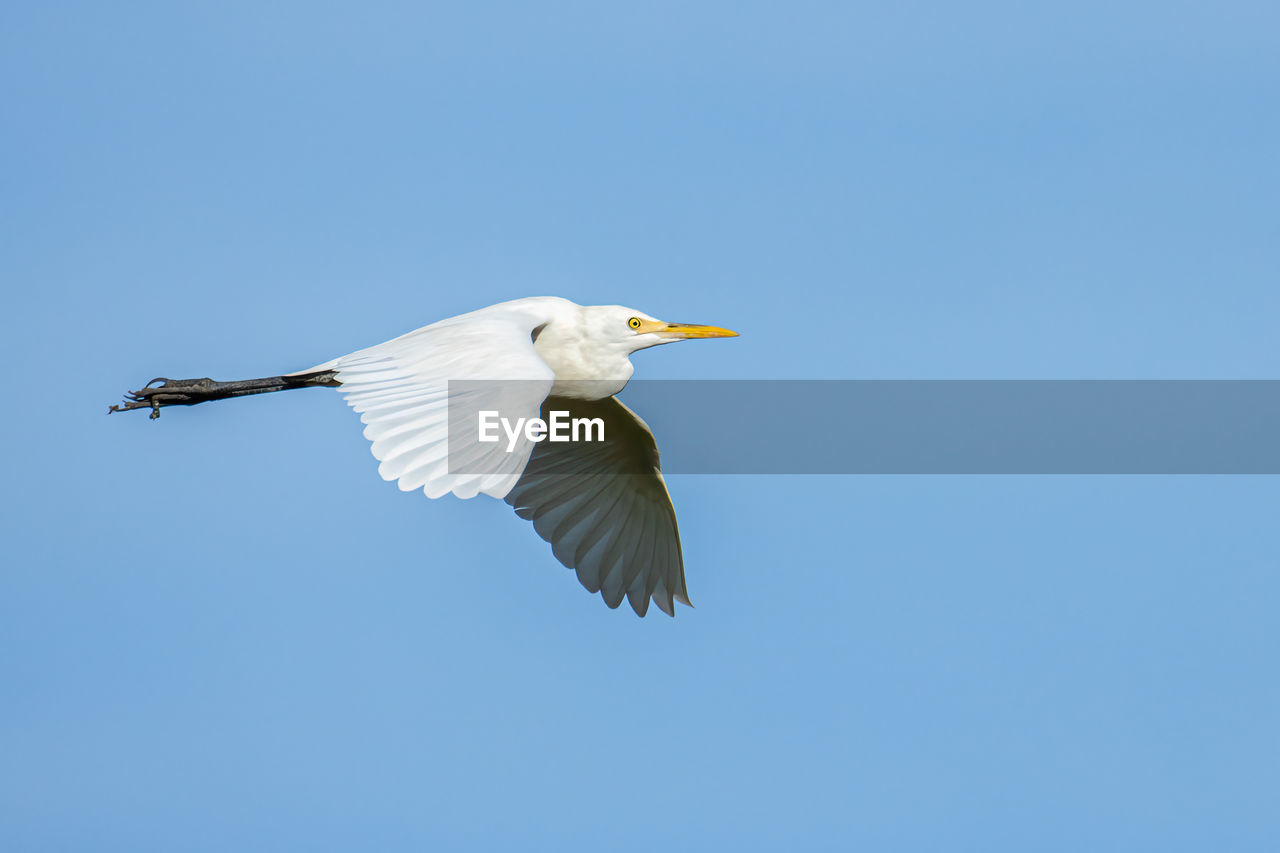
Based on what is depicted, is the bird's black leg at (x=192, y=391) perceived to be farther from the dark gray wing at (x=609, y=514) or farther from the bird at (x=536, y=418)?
the dark gray wing at (x=609, y=514)

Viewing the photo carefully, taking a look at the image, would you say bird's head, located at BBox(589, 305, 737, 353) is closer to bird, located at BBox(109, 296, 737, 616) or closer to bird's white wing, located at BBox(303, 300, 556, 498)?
bird, located at BBox(109, 296, 737, 616)

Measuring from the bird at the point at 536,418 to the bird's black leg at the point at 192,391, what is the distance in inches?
0.5

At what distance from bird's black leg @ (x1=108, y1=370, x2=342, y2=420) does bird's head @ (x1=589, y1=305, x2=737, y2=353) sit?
2895 millimetres

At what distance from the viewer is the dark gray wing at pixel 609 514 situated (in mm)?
14211

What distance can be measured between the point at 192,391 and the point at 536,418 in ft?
18.6

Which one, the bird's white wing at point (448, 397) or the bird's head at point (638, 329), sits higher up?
the bird's head at point (638, 329)

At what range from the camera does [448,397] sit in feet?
32.2

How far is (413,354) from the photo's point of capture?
10695 mm

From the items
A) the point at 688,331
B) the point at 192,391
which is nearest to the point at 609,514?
the point at 688,331

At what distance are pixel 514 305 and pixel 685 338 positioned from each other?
5.76ft

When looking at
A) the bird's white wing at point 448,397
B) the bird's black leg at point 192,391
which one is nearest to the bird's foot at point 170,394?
the bird's black leg at point 192,391

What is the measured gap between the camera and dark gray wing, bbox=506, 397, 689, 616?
46.6ft

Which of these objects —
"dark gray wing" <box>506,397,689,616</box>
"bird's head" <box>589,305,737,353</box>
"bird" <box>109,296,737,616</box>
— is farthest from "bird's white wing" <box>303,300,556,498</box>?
"dark gray wing" <box>506,397,689,616</box>

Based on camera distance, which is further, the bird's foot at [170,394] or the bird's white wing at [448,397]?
the bird's foot at [170,394]
